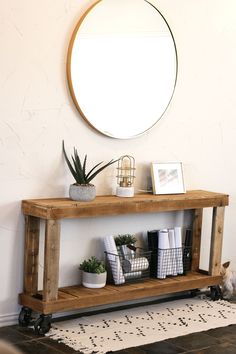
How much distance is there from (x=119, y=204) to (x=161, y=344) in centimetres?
77

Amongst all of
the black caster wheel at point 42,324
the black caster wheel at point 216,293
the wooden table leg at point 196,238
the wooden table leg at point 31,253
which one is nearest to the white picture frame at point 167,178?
the wooden table leg at point 196,238

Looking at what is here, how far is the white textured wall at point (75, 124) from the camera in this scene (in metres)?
3.21

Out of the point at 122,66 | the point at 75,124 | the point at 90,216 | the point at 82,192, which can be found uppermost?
the point at 122,66

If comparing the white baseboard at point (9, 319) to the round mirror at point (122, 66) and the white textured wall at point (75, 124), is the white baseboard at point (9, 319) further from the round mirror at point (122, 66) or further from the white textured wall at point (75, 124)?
the round mirror at point (122, 66)

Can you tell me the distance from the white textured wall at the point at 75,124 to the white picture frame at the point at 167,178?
78mm

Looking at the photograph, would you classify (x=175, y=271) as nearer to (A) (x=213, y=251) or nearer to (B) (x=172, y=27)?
(A) (x=213, y=251)

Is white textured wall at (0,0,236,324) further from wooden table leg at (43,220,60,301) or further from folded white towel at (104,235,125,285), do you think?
wooden table leg at (43,220,60,301)

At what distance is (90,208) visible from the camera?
326cm

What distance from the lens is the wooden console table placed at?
3146mm

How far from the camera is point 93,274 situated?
3.43 m

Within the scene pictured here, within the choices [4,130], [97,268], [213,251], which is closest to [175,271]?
[213,251]

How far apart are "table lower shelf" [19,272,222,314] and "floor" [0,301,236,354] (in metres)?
0.14

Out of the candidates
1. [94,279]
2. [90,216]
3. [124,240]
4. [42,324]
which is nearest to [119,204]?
[90,216]

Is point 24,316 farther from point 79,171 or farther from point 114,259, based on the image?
point 79,171
